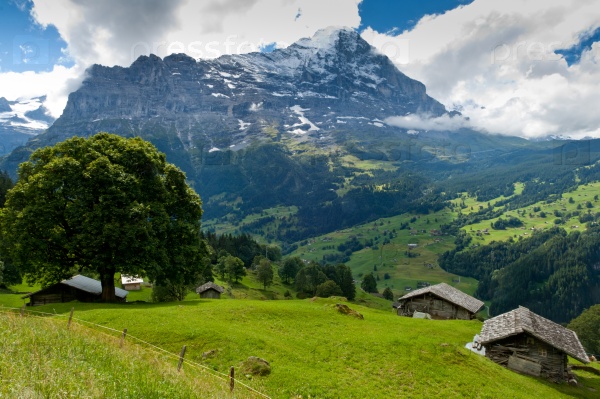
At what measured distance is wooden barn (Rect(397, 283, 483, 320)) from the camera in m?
75.4

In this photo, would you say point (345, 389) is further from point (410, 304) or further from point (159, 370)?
point (410, 304)

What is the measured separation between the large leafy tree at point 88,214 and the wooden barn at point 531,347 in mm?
40941

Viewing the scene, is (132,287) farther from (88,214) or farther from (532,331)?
(532,331)

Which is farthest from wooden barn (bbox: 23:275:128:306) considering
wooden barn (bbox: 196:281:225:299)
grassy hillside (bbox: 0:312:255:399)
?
wooden barn (bbox: 196:281:225:299)

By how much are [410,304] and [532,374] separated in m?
40.5

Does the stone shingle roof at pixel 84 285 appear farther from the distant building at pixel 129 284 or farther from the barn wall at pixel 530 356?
the barn wall at pixel 530 356

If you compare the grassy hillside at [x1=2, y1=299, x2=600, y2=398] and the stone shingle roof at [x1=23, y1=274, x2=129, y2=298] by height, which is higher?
the stone shingle roof at [x1=23, y1=274, x2=129, y2=298]

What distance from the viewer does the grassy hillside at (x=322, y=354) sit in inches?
953

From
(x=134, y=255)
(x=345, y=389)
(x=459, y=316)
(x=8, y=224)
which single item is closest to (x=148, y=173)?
(x=134, y=255)

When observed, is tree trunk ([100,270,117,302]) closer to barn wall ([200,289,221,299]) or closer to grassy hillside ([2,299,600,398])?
grassy hillside ([2,299,600,398])

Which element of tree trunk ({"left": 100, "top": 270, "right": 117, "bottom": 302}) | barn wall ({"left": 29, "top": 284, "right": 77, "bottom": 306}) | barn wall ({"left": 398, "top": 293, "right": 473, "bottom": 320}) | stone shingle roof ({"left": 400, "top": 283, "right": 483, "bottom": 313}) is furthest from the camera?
barn wall ({"left": 398, "top": 293, "right": 473, "bottom": 320})

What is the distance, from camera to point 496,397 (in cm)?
2620

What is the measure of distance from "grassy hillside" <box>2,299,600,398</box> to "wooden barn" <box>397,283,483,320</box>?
33.7 m

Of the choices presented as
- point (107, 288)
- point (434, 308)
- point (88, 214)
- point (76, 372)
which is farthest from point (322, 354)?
point (434, 308)
